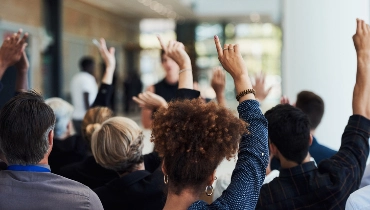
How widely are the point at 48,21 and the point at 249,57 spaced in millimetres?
18595

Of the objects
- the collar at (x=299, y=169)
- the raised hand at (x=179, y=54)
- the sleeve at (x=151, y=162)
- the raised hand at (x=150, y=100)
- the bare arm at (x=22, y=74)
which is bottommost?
the sleeve at (x=151, y=162)

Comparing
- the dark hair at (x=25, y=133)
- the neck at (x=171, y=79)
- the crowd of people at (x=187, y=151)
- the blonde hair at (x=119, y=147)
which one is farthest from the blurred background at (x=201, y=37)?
the dark hair at (x=25, y=133)

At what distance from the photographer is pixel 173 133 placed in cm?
171

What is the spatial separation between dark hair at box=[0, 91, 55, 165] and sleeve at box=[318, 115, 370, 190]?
1183 millimetres

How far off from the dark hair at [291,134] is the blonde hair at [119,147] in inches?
22.1

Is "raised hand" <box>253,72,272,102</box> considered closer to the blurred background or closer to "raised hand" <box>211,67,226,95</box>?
the blurred background

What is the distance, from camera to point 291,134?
2543 millimetres

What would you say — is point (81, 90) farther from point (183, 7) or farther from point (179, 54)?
point (183, 7)

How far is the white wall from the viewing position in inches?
216

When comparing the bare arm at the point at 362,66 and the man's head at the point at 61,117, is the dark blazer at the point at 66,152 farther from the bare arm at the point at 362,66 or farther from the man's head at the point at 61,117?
the bare arm at the point at 362,66

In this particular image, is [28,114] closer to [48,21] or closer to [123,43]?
[48,21]

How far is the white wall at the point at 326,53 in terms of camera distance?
5.48 meters

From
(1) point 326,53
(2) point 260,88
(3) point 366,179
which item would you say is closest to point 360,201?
(3) point 366,179

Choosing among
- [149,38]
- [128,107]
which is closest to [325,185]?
[128,107]
